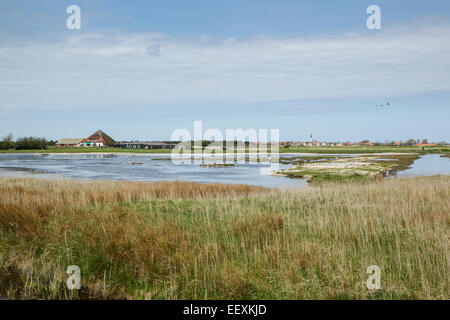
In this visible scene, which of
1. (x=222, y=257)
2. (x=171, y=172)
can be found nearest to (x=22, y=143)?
(x=171, y=172)

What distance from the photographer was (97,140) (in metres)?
178

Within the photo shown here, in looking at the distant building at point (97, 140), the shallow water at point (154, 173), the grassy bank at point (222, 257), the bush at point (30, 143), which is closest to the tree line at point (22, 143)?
the bush at point (30, 143)

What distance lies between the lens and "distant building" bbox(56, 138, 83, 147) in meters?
182

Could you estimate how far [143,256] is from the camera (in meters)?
7.95

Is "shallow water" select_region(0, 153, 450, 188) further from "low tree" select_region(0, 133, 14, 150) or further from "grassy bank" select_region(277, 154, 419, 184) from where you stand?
"low tree" select_region(0, 133, 14, 150)

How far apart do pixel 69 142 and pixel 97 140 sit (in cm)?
1826

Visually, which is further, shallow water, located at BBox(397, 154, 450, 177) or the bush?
the bush

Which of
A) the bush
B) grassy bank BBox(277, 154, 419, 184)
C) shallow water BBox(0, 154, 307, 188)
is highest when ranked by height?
the bush

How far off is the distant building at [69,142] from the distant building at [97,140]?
3.90 m

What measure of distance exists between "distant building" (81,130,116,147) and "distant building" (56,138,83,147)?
12.8ft

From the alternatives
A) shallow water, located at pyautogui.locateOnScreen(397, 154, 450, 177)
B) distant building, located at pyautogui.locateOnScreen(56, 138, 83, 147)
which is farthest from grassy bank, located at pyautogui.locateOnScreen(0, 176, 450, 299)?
distant building, located at pyautogui.locateOnScreen(56, 138, 83, 147)

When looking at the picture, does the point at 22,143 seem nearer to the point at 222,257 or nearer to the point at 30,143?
the point at 30,143

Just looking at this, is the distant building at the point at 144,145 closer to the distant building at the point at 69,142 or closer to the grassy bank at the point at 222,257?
the distant building at the point at 69,142
